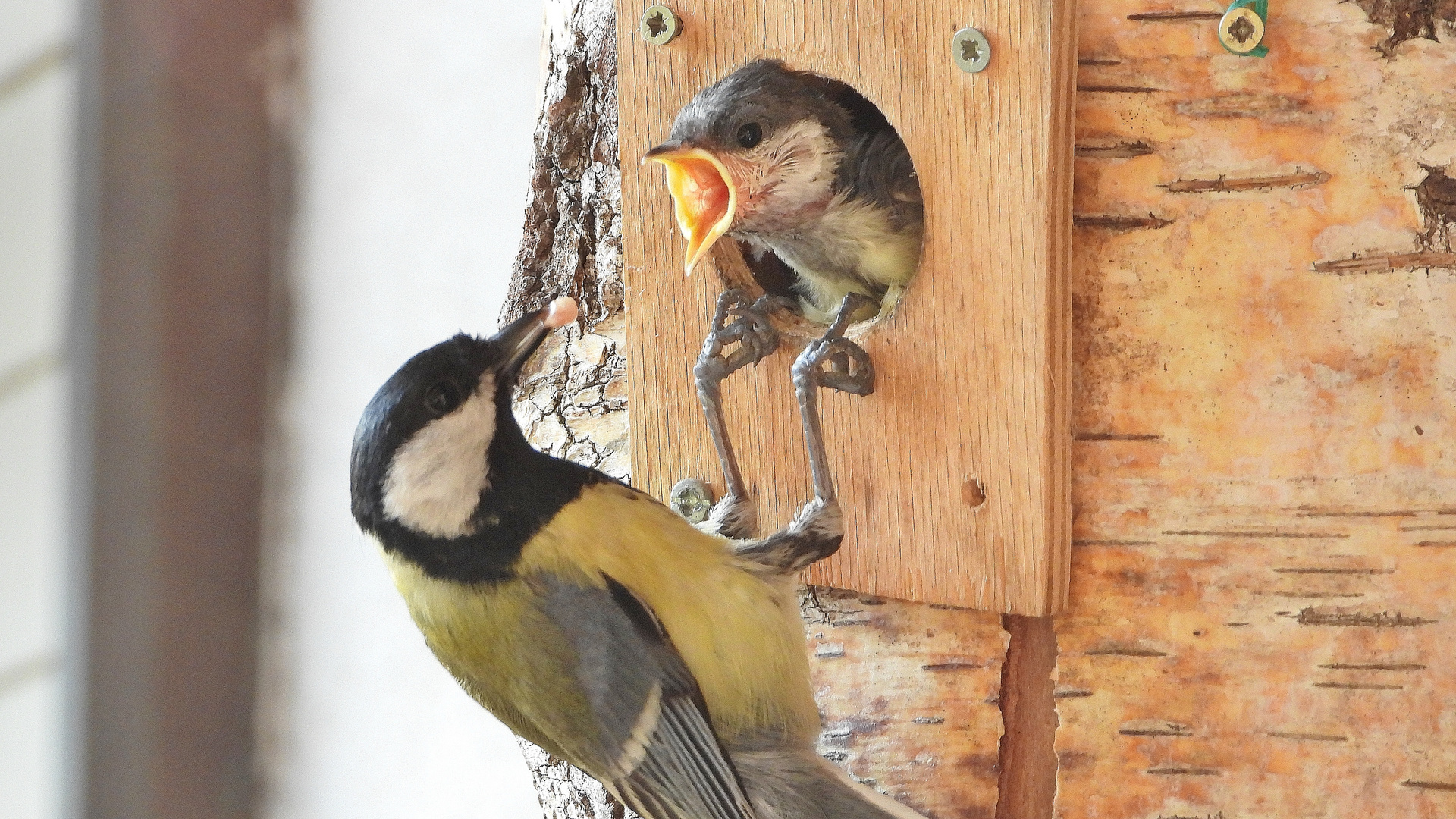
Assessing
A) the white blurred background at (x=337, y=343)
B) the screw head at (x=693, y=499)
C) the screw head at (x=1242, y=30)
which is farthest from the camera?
the white blurred background at (x=337, y=343)

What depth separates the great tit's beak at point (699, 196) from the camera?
3.56ft

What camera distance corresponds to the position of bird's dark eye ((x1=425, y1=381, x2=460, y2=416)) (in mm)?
1006

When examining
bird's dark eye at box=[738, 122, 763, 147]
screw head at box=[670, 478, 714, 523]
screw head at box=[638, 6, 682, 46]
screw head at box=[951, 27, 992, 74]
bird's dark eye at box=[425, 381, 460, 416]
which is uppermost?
screw head at box=[638, 6, 682, 46]

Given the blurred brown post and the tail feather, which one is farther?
the blurred brown post

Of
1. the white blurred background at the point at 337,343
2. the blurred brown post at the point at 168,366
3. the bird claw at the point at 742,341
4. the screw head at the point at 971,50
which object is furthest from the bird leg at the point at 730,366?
the blurred brown post at the point at 168,366

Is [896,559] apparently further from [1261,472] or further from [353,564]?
[353,564]

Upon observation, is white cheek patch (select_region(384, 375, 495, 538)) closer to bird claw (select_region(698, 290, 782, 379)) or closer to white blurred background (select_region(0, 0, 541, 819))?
bird claw (select_region(698, 290, 782, 379))

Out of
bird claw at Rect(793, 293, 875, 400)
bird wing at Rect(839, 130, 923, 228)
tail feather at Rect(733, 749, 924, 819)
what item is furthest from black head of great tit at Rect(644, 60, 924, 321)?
tail feather at Rect(733, 749, 924, 819)

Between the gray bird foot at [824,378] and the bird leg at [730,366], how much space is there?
0.15 ft

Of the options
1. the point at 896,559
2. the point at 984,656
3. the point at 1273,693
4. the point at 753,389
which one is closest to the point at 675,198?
the point at 753,389

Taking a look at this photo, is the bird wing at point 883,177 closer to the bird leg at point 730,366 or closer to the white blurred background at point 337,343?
the bird leg at point 730,366

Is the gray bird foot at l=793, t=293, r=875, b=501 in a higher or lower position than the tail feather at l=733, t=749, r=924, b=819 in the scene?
higher

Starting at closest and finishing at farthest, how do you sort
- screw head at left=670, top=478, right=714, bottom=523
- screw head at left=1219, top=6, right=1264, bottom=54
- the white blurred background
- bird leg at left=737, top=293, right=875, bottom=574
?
1. screw head at left=1219, top=6, right=1264, bottom=54
2. bird leg at left=737, top=293, right=875, bottom=574
3. screw head at left=670, top=478, right=714, bottom=523
4. the white blurred background

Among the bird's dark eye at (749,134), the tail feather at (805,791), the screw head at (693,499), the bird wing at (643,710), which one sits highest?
the bird's dark eye at (749,134)
